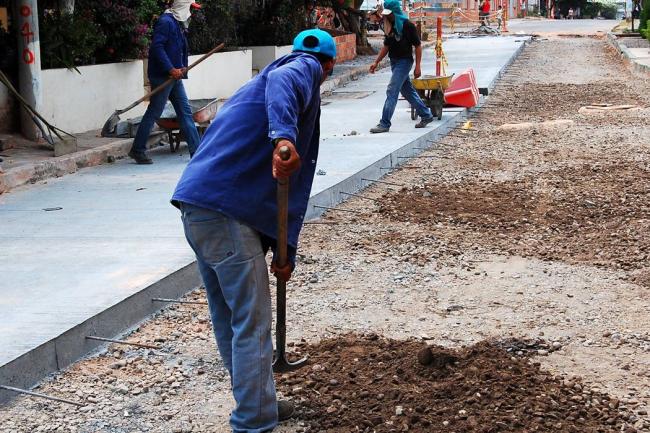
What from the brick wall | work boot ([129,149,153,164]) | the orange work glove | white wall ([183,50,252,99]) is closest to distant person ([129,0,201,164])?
work boot ([129,149,153,164])

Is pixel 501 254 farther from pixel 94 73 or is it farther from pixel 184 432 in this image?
pixel 94 73

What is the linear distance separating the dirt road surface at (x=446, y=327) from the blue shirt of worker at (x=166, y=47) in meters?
2.62

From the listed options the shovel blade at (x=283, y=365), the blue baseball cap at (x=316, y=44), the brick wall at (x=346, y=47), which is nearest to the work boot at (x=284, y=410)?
the shovel blade at (x=283, y=365)

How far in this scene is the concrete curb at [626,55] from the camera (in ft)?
75.1

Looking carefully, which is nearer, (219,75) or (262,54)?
(219,75)

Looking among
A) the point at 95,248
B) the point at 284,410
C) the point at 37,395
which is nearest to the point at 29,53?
the point at 95,248

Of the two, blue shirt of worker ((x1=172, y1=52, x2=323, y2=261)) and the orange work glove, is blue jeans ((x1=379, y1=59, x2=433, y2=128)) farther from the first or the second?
the orange work glove

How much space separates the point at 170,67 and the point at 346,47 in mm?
16891

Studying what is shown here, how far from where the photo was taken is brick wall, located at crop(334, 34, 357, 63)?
26.0 meters

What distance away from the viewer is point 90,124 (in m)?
12.7

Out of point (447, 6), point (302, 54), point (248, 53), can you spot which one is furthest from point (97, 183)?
point (447, 6)

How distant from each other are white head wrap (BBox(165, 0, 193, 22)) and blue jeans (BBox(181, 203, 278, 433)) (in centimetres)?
693

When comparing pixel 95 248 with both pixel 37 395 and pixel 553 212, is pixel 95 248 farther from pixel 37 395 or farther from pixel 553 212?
pixel 553 212

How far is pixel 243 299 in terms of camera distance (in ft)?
12.5
